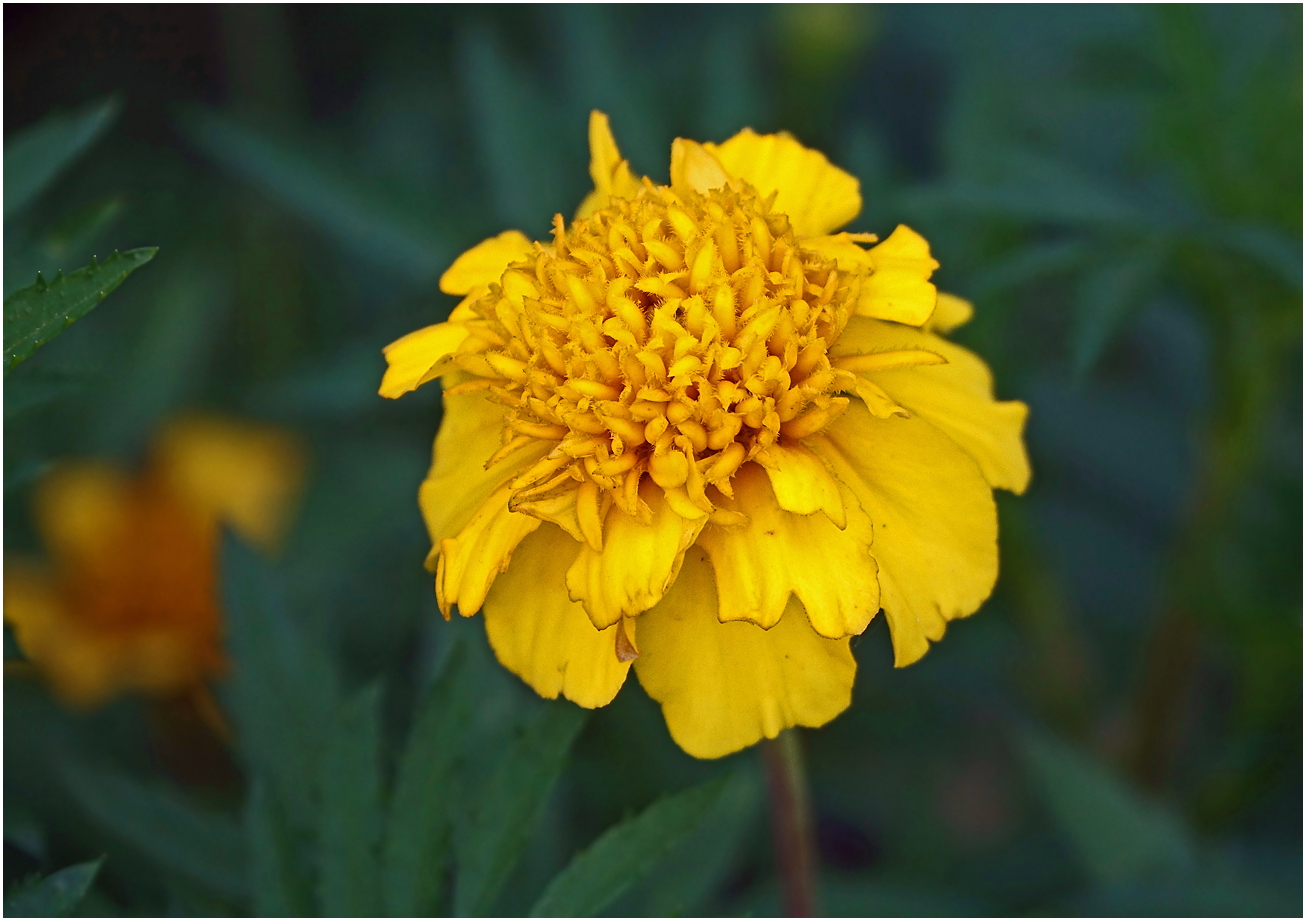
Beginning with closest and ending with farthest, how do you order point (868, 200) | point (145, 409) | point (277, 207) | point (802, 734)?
point (868, 200)
point (802, 734)
point (145, 409)
point (277, 207)

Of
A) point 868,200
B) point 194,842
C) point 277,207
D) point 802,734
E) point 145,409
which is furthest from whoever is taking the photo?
point 277,207

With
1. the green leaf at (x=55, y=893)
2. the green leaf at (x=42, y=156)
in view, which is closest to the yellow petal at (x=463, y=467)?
the green leaf at (x=55, y=893)

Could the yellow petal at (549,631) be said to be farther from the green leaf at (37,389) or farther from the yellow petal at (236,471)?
the yellow petal at (236,471)

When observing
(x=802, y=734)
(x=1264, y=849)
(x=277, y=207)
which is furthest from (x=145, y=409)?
(x=1264, y=849)

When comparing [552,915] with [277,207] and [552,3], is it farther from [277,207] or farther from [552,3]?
[277,207]

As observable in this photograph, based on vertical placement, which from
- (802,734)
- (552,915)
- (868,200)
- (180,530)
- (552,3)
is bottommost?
(802,734)

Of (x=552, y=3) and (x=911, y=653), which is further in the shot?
(x=552, y=3)

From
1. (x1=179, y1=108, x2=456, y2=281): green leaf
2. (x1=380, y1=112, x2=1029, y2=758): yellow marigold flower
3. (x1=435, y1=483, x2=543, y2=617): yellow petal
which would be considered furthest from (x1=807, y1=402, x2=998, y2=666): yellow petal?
(x1=179, y1=108, x2=456, y2=281): green leaf

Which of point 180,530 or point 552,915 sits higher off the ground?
point 552,915

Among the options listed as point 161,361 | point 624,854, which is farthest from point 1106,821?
point 161,361
